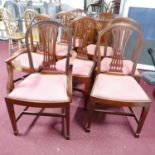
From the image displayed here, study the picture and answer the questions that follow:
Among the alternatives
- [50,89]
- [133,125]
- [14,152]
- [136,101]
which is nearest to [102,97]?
[136,101]

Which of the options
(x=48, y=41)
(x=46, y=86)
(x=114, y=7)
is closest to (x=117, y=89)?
(x=46, y=86)

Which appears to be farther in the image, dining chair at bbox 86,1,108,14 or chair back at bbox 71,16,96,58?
dining chair at bbox 86,1,108,14

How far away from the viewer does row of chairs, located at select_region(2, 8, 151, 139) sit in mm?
1380

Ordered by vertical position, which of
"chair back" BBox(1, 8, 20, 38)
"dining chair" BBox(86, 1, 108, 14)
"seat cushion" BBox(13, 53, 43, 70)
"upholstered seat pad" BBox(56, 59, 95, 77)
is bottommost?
"upholstered seat pad" BBox(56, 59, 95, 77)

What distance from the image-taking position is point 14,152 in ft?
4.67

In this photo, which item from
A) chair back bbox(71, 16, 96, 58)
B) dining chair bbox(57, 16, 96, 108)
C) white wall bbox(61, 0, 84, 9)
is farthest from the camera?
white wall bbox(61, 0, 84, 9)

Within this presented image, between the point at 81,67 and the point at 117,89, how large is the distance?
1.71ft

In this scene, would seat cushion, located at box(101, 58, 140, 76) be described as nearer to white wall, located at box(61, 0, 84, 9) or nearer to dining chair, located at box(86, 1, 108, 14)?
dining chair, located at box(86, 1, 108, 14)

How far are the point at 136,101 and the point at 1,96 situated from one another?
5.22 ft

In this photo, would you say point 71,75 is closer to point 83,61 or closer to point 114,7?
point 83,61

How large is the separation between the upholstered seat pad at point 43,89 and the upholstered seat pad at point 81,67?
0.20m

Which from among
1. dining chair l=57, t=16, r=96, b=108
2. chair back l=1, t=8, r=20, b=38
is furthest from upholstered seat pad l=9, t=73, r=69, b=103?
chair back l=1, t=8, r=20, b=38

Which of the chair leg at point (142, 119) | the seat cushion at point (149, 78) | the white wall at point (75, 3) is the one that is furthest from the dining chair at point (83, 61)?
the white wall at point (75, 3)

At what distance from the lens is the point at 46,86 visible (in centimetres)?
147
